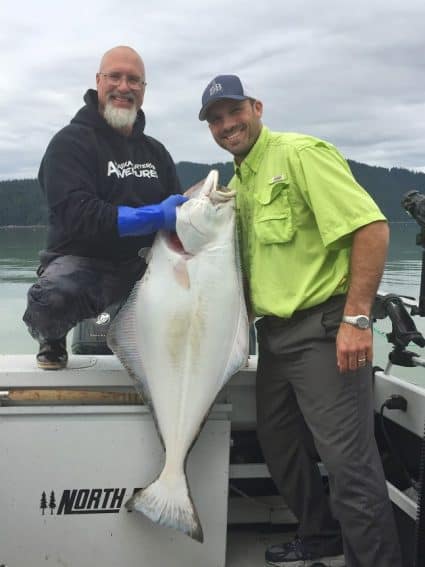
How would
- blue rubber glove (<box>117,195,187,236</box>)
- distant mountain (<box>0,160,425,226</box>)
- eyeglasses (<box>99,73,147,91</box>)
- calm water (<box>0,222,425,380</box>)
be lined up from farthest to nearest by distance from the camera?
1. distant mountain (<box>0,160,425,226</box>)
2. calm water (<box>0,222,425,380</box>)
3. eyeglasses (<box>99,73,147,91</box>)
4. blue rubber glove (<box>117,195,187,236</box>)

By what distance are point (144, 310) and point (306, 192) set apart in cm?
85

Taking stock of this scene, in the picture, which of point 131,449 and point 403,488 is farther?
point 403,488

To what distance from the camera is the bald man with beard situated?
274 centimetres

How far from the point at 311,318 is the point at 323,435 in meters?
0.49

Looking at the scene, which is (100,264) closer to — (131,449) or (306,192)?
(131,449)

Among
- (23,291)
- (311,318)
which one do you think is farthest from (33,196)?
(311,318)

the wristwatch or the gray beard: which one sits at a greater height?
the gray beard

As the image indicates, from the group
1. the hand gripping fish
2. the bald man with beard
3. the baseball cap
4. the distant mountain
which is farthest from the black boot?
the distant mountain

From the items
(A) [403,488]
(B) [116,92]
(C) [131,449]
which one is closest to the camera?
(C) [131,449]

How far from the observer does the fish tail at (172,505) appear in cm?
242

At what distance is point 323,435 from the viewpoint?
2.49 meters

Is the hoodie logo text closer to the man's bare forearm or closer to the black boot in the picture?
the black boot

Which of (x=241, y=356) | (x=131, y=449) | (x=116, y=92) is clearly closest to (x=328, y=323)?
(x=241, y=356)

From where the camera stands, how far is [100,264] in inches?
122
